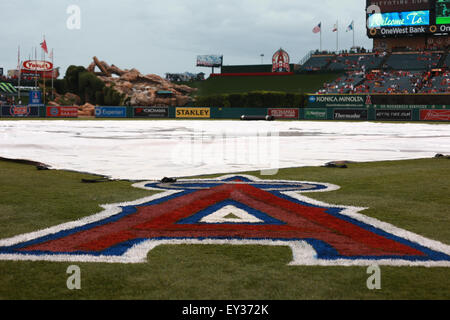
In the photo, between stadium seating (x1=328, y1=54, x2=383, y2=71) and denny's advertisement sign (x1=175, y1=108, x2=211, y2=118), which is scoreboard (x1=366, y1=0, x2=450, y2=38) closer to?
stadium seating (x1=328, y1=54, x2=383, y2=71)

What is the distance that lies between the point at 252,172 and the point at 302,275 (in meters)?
6.04

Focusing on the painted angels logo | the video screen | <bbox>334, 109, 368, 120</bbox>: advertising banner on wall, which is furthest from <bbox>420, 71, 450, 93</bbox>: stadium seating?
the painted angels logo

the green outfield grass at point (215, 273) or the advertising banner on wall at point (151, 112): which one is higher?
the advertising banner on wall at point (151, 112)

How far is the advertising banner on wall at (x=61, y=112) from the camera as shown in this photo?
60.3 meters

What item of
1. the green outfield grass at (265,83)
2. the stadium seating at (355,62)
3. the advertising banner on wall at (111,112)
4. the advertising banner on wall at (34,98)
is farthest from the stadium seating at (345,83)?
the advertising banner on wall at (34,98)

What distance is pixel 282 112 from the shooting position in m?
58.5

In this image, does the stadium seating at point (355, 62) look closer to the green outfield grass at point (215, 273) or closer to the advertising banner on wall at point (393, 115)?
the advertising banner on wall at point (393, 115)

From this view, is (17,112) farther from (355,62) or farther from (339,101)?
(355,62)

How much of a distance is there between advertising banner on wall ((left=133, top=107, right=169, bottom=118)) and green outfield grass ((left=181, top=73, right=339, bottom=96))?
22357mm

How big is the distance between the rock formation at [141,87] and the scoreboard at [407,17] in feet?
113

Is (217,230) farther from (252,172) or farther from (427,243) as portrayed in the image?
(252,172)

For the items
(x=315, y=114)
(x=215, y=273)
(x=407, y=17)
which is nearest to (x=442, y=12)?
(x=407, y=17)

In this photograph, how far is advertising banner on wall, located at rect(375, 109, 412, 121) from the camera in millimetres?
49781
